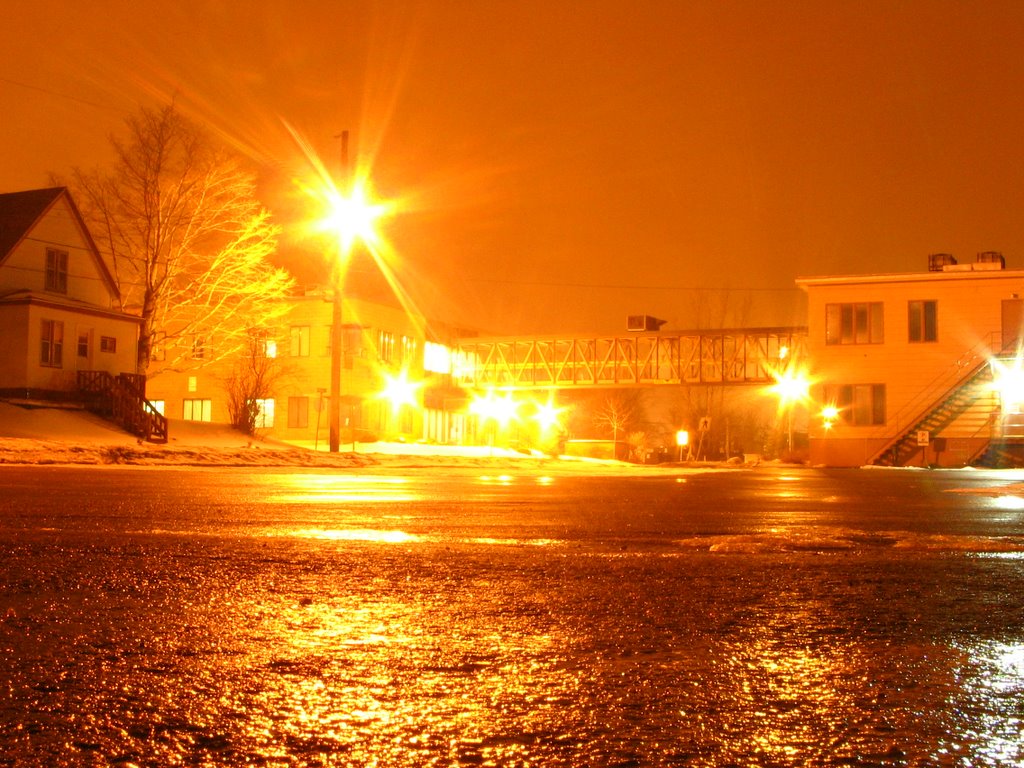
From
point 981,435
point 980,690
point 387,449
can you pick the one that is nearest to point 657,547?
point 980,690

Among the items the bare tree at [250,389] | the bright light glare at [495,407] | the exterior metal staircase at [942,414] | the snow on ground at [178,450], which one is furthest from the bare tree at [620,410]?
the bare tree at [250,389]

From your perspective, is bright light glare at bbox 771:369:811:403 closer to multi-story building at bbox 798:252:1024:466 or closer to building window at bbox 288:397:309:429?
multi-story building at bbox 798:252:1024:466

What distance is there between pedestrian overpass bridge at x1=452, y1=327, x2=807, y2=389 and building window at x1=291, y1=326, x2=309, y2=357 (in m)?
16.6

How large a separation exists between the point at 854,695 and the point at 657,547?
432 centimetres

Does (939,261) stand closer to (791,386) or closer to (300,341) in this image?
(791,386)

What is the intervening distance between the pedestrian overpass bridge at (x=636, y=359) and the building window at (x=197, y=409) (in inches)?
742

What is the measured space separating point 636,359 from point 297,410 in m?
21.8

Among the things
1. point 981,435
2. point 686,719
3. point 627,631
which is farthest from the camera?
point 981,435

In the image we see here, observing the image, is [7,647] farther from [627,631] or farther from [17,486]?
[17,486]

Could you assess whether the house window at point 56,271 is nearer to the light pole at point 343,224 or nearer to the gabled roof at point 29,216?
the gabled roof at point 29,216

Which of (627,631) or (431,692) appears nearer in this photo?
(431,692)

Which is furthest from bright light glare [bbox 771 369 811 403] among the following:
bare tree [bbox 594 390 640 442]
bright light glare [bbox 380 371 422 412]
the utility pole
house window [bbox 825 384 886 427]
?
bare tree [bbox 594 390 640 442]

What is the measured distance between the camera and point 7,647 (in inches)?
153

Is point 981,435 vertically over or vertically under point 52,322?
under
